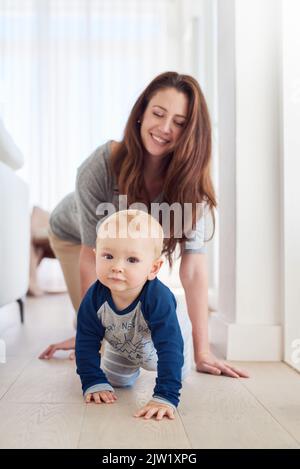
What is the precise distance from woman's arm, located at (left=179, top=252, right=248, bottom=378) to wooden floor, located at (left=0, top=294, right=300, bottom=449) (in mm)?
76

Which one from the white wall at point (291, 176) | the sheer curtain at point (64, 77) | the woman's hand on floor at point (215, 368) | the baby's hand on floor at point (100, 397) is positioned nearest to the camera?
the baby's hand on floor at point (100, 397)

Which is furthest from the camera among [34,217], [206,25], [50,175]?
[50,175]

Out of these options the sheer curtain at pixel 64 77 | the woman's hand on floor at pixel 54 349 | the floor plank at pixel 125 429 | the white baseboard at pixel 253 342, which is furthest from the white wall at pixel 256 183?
the sheer curtain at pixel 64 77

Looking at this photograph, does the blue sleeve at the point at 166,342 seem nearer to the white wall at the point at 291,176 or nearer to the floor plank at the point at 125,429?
the floor plank at the point at 125,429

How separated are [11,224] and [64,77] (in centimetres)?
270

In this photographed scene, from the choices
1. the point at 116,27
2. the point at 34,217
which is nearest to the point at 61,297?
the point at 34,217

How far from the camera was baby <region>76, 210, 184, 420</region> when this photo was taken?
113 cm

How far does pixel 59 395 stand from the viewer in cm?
126

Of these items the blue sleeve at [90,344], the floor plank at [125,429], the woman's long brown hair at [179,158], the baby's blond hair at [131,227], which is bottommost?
the floor plank at [125,429]

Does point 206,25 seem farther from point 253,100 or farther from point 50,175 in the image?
point 253,100

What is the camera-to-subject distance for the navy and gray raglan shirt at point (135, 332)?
1.14m

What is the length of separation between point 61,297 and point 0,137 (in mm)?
2195

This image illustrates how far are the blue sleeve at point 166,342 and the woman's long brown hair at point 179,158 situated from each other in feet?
1.26

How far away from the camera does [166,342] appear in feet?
3.80
